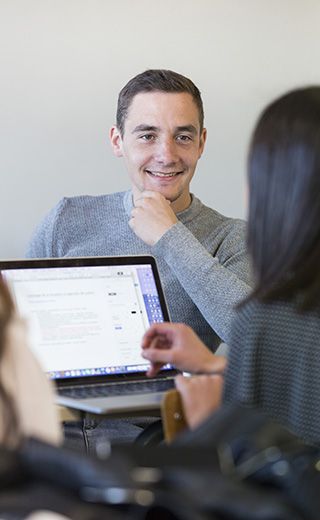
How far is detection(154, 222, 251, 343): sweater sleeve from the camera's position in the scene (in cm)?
268

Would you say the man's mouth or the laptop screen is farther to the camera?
the man's mouth

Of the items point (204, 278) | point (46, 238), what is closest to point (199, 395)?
point (204, 278)

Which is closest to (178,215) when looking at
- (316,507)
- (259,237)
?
(259,237)

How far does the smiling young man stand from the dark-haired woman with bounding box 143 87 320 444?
1.15m

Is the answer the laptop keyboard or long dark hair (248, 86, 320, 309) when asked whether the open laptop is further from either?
long dark hair (248, 86, 320, 309)

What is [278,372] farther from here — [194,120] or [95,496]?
[194,120]

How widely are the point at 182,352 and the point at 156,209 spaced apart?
86cm

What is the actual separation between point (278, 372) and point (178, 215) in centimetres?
148

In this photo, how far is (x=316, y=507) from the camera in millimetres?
1217

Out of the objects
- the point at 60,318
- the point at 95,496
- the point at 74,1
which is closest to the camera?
the point at 95,496

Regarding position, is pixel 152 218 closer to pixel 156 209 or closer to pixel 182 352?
pixel 156 209

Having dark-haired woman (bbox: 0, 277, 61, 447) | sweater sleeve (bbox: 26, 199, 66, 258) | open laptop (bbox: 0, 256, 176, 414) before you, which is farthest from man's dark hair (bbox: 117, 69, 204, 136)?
dark-haired woman (bbox: 0, 277, 61, 447)

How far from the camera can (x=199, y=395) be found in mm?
1736

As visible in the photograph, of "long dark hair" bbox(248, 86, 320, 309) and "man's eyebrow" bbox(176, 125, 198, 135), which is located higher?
"long dark hair" bbox(248, 86, 320, 309)
